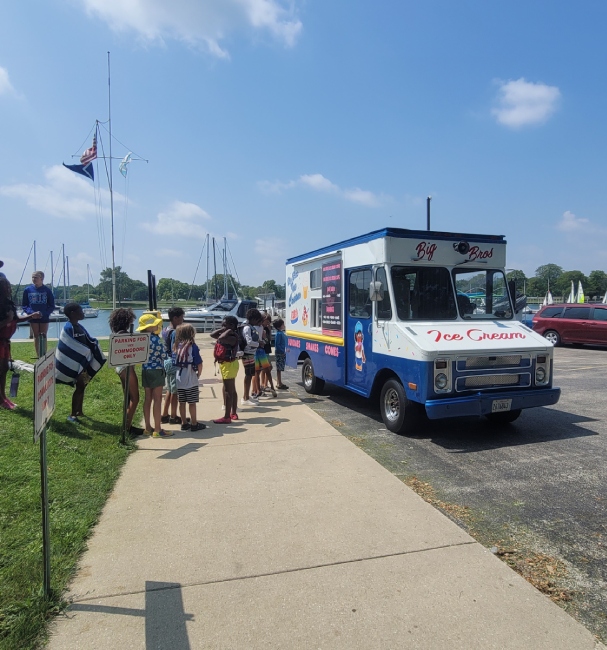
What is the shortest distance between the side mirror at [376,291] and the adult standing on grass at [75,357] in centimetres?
380

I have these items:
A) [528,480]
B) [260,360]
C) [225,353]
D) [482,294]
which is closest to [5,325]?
[225,353]

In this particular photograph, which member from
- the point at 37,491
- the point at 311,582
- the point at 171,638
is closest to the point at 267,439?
the point at 37,491

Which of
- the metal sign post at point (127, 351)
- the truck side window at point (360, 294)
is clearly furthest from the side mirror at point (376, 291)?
the metal sign post at point (127, 351)

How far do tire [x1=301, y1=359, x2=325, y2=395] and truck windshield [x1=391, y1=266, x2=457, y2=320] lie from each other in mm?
3112

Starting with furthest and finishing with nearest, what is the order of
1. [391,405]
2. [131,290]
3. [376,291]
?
[131,290]
[391,405]
[376,291]

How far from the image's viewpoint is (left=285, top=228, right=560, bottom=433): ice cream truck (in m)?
6.05

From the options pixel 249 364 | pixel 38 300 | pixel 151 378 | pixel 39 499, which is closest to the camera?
pixel 39 499

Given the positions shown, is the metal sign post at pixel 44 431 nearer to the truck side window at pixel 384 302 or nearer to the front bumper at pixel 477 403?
the front bumper at pixel 477 403

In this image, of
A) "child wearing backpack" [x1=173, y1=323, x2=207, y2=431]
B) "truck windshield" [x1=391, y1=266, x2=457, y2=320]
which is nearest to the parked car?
"truck windshield" [x1=391, y1=266, x2=457, y2=320]

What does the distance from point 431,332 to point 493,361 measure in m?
0.85

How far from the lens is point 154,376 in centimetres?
621

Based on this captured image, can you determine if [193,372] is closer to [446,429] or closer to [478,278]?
[446,429]

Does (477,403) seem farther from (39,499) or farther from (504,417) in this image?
(39,499)

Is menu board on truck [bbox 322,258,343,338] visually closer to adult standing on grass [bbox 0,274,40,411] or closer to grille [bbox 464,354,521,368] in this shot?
grille [bbox 464,354,521,368]
